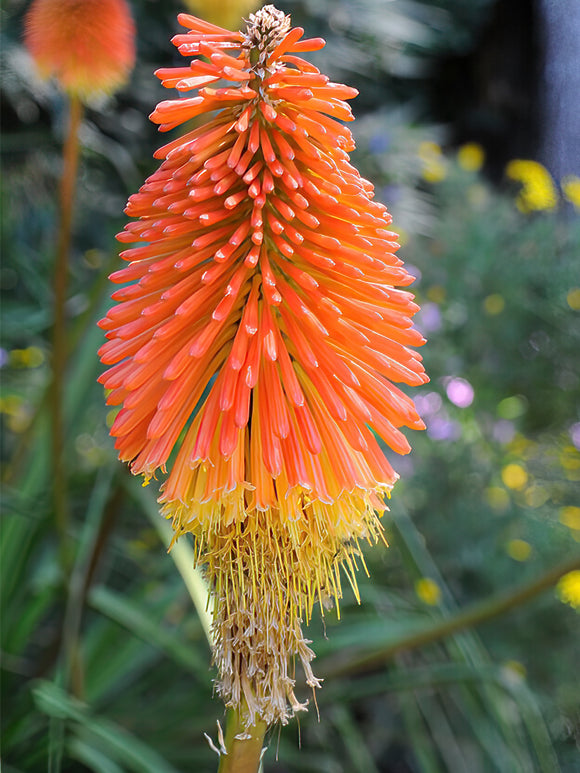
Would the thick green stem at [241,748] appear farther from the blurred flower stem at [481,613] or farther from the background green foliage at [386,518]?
the blurred flower stem at [481,613]

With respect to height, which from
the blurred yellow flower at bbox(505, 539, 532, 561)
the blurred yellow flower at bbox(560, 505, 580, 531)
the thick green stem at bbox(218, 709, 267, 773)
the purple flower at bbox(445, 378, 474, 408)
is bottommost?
the blurred yellow flower at bbox(505, 539, 532, 561)

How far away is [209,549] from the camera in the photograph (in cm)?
80

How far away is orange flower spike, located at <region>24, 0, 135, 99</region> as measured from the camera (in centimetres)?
140

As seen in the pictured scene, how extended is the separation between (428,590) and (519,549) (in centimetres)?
72

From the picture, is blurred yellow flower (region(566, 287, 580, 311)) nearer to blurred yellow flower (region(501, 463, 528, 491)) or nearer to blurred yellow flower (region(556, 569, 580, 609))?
blurred yellow flower (region(501, 463, 528, 491))

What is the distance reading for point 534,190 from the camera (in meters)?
3.06

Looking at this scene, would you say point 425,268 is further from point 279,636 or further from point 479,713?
point 279,636

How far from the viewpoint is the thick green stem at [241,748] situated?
717 mm

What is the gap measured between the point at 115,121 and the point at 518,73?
4.11 m

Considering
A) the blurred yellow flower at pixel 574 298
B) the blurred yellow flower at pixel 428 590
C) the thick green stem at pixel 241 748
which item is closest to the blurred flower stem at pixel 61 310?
→ the thick green stem at pixel 241 748

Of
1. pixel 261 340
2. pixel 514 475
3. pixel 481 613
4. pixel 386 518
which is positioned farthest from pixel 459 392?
pixel 261 340

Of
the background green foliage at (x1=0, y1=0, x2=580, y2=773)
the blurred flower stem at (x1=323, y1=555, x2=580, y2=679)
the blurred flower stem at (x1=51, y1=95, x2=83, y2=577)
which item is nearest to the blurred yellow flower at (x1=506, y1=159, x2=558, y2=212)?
the background green foliage at (x1=0, y1=0, x2=580, y2=773)

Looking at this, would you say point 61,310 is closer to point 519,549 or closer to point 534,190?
point 519,549

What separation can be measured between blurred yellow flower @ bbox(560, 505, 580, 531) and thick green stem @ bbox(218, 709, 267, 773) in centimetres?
200
